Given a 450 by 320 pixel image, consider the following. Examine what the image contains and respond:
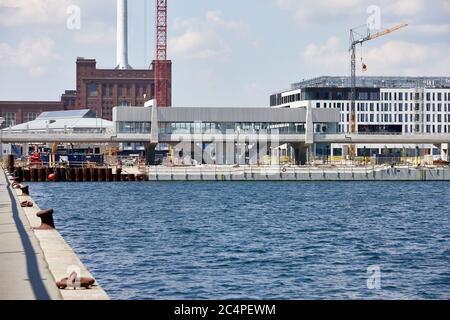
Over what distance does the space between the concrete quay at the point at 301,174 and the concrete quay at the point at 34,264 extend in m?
91.9

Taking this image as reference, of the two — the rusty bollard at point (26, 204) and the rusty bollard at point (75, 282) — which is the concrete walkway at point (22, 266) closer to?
the rusty bollard at point (75, 282)

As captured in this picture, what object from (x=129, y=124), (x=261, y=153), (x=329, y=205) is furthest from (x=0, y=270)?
(x=261, y=153)

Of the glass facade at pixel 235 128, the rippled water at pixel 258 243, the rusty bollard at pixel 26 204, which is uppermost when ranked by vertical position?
Result: the glass facade at pixel 235 128

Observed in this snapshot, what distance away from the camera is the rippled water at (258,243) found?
3422 centimetres

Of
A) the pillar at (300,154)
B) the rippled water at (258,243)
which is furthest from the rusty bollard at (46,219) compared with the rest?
the pillar at (300,154)

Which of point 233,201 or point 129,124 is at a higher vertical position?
point 129,124

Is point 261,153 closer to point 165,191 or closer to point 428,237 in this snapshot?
point 165,191

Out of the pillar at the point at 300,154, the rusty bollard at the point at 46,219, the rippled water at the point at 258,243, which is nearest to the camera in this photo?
the rippled water at the point at 258,243

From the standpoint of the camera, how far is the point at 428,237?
54562 mm

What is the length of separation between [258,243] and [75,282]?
86.4 ft

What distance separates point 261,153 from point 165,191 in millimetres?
58535

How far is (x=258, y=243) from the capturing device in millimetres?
49938

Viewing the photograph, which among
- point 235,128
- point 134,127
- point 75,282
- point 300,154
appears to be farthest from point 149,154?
point 75,282

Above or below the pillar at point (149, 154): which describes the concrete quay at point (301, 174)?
below
